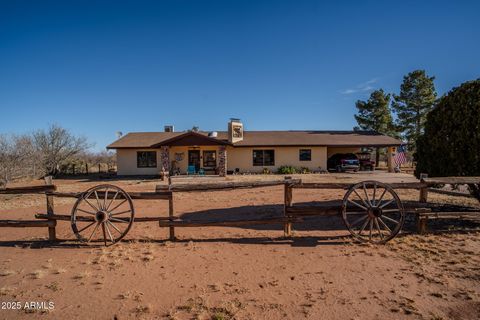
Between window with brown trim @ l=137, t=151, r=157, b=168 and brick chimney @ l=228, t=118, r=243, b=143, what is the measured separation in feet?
22.4

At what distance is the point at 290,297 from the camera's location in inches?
159

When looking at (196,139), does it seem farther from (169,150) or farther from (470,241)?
(470,241)

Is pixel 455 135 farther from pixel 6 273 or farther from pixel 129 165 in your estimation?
pixel 129 165

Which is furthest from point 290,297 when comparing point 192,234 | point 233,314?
point 192,234

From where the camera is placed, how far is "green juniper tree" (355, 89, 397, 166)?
35000 mm

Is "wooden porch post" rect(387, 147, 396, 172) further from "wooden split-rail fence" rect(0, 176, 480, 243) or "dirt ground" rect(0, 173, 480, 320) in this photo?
"wooden split-rail fence" rect(0, 176, 480, 243)

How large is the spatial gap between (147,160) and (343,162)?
1728 centimetres

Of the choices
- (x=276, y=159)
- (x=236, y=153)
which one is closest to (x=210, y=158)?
(x=236, y=153)

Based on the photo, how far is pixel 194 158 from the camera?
25.8 metres

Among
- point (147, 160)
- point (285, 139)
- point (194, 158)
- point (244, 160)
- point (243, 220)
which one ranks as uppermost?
point (285, 139)

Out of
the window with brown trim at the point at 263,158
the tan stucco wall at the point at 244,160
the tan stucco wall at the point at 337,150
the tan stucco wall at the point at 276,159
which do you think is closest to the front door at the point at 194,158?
the tan stucco wall at the point at 244,160

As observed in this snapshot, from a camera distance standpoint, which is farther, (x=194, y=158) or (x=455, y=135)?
(x=194, y=158)

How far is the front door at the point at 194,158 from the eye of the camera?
25719mm

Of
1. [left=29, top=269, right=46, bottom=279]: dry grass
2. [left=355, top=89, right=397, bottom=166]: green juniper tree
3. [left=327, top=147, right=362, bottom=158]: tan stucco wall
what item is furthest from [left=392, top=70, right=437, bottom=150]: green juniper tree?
[left=29, top=269, right=46, bottom=279]: dry grass
